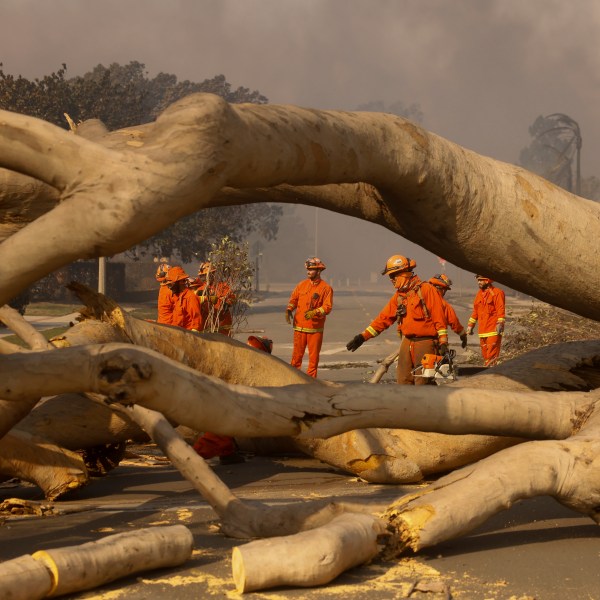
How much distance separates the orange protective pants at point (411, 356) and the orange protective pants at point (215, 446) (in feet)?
12.7

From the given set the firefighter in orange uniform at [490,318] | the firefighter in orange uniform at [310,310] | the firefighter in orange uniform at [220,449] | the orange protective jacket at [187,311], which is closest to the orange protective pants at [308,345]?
the firefighter in orange uniform at [310,310]

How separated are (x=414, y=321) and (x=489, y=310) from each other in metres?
5.17

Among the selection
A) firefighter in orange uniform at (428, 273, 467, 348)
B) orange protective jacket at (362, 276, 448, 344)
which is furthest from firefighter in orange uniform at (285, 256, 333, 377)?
orange protective jacket at (362, 276, 448, 344)

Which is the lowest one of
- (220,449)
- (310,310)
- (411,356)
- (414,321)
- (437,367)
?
(220,449)

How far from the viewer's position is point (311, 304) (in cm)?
1773

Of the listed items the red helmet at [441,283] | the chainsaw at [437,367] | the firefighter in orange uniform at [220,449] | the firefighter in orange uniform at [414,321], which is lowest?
the firefighter in orange uniform at [220,449]

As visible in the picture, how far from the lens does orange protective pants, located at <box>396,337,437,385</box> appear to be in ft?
42.5

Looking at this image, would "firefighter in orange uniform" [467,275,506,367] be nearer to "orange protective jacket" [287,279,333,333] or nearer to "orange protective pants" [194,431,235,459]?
"orange protective jacket" [287,279,333,333]

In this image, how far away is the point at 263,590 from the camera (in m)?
5.05

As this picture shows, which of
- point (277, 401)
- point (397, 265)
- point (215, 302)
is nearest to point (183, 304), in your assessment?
point (215, 302)

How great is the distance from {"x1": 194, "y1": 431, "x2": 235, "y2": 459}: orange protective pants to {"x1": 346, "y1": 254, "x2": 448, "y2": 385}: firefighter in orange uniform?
12.0 ft

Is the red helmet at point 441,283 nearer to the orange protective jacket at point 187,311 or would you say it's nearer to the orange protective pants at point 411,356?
the orange protective pants at point 411,356

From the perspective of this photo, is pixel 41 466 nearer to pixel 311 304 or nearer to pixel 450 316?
pixel 450 316

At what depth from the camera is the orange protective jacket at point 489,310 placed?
17.8m
